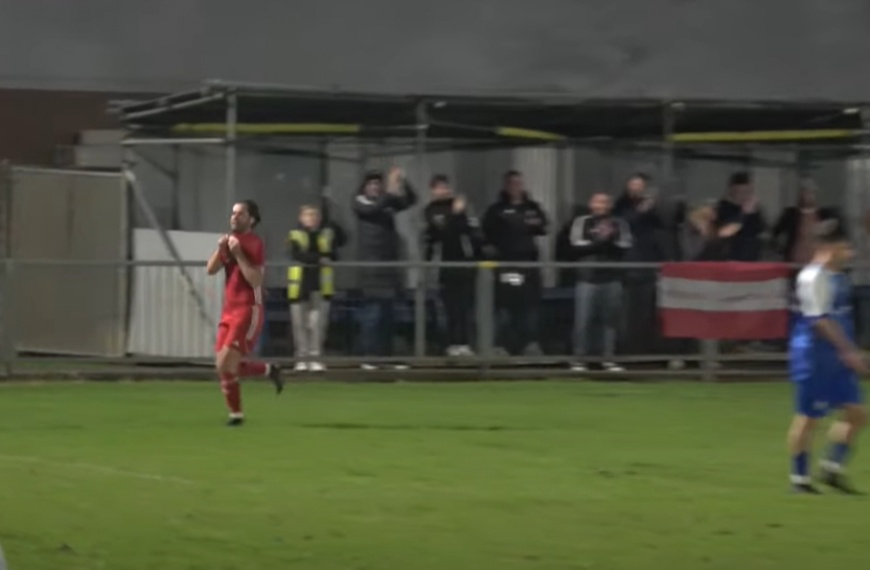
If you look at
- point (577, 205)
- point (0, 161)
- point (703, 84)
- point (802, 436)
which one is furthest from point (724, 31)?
point (802, 436)

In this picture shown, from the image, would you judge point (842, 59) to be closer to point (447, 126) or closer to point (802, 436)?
point (447, 126)

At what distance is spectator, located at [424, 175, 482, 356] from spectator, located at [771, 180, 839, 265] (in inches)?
130

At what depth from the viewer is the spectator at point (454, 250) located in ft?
75.1

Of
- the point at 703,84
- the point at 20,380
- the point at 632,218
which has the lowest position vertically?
the point at 20,380

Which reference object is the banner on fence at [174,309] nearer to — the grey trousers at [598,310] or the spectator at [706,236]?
the grey trousers at [598,310]

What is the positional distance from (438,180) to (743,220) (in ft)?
10.9

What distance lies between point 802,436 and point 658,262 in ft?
33.0

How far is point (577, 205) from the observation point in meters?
25.5

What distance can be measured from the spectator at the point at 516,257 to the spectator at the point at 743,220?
202cm

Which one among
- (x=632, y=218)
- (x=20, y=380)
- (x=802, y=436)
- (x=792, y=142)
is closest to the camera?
(x=802, y=436)

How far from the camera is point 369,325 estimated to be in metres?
22.9

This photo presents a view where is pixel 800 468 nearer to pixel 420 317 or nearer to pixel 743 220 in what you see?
pixel 420 317

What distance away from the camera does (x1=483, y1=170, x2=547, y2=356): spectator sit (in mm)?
22875

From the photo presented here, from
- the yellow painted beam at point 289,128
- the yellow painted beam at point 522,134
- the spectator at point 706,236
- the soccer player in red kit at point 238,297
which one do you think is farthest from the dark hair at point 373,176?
the soccer player in red kit at point 238,297
